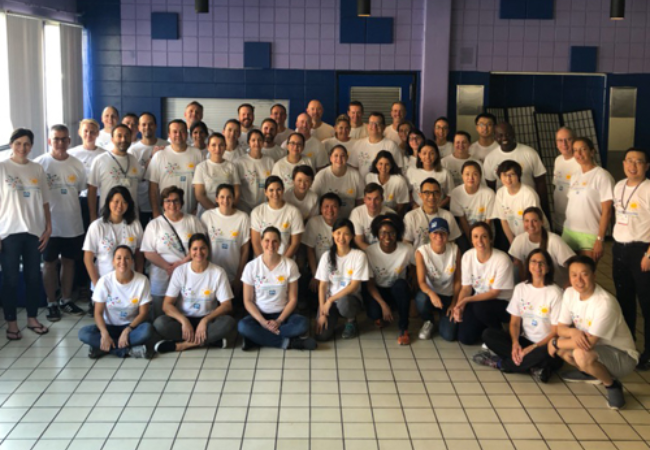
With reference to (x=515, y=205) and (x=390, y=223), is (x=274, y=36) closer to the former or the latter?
(x=390, y=223)

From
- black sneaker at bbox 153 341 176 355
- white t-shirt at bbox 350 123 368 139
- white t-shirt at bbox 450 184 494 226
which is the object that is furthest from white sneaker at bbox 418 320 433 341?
white t-shirt at bbox 350 123 368 139

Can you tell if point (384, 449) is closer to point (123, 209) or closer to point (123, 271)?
point (123, 271)

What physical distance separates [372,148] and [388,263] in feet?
5.10

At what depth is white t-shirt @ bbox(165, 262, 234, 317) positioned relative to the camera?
6.43 m

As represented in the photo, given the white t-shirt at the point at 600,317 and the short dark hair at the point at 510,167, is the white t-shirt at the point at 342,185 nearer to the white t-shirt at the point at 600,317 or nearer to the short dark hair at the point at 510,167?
the short dark hair at the point at 510,167

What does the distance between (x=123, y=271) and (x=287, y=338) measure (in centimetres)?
146

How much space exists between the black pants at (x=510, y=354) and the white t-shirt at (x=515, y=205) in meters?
1.24

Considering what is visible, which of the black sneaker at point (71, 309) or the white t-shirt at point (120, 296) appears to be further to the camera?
the black sneaker at point (71, 309)

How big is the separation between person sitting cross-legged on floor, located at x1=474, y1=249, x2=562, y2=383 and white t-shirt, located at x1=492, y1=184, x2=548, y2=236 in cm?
93

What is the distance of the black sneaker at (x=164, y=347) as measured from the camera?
20.5 feet

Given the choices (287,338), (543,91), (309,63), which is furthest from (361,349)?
(543,91)

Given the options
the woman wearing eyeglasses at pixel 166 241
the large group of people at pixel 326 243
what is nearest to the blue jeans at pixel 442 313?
the large group of people at pixel 326 243

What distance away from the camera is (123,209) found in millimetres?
6711

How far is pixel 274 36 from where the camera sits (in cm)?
1026
